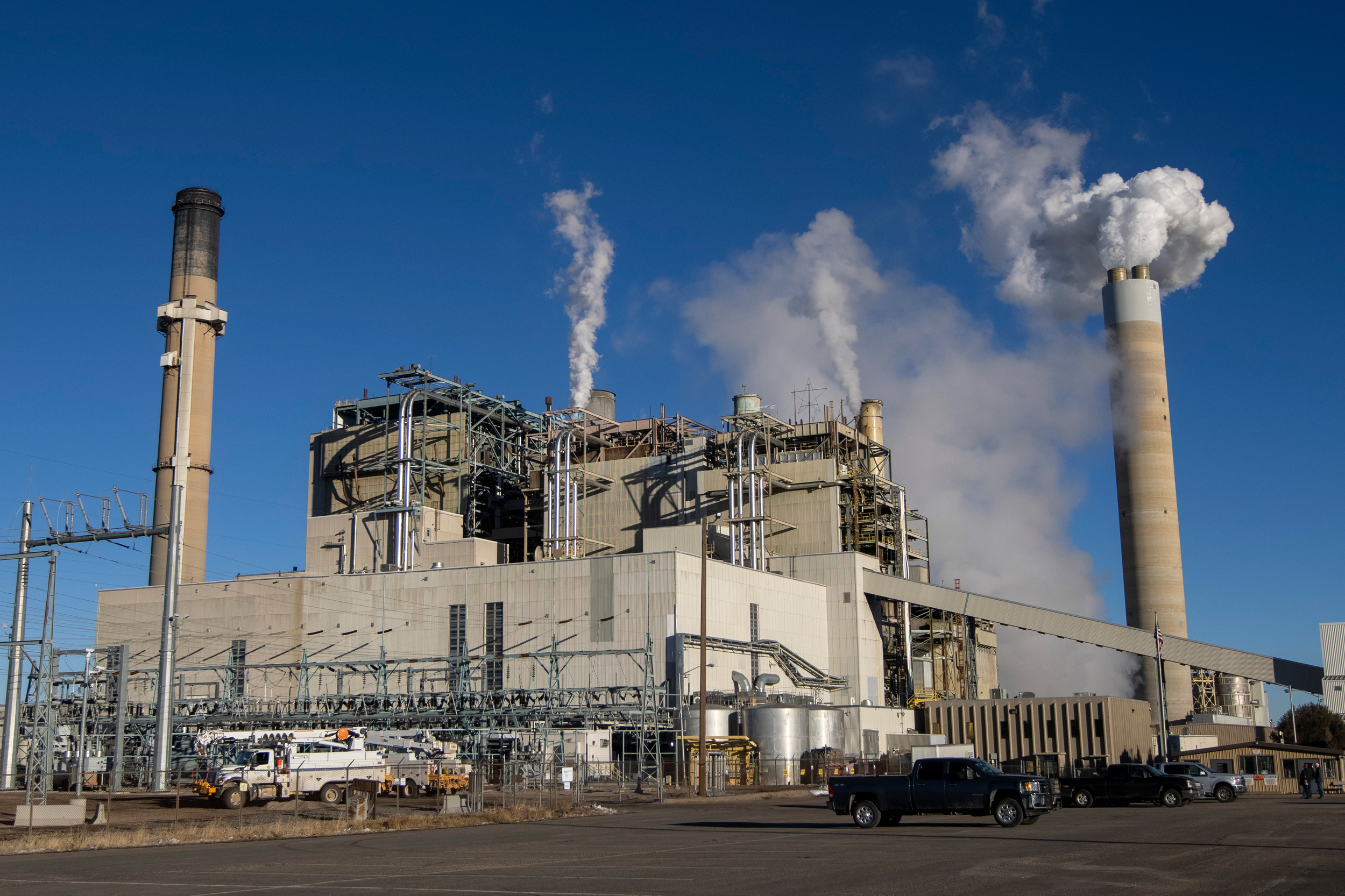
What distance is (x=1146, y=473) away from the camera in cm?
8588

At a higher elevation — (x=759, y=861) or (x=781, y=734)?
(x=781, y=734)

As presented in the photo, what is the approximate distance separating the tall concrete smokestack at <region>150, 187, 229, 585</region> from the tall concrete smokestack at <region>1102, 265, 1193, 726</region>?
63.7 meters

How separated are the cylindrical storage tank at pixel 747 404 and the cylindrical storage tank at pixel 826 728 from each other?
29569 mm

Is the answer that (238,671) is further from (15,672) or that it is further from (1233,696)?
(1233,696)

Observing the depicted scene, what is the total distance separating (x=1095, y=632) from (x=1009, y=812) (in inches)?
1910

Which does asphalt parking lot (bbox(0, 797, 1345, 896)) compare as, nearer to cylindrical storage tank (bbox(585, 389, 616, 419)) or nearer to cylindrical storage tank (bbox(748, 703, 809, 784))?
cylindrical storage tank (bbox(748, 703, 809, 784))

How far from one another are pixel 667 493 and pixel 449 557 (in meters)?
16.3

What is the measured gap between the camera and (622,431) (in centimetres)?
9075

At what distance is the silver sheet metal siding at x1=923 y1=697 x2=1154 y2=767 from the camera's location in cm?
6731

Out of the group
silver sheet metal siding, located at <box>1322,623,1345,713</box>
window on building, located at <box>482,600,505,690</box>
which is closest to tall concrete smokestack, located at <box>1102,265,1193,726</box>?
silver sheet metal siding, located at <box>1322,623,1345,713</box>

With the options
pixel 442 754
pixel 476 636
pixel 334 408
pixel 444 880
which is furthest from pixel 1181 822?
pixel 334 408

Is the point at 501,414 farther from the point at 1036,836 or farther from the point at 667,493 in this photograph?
the point at 1036,836

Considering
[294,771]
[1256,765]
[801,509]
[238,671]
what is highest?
[801,509]

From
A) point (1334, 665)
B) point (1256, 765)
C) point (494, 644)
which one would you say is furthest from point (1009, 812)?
point (1334, 665)
